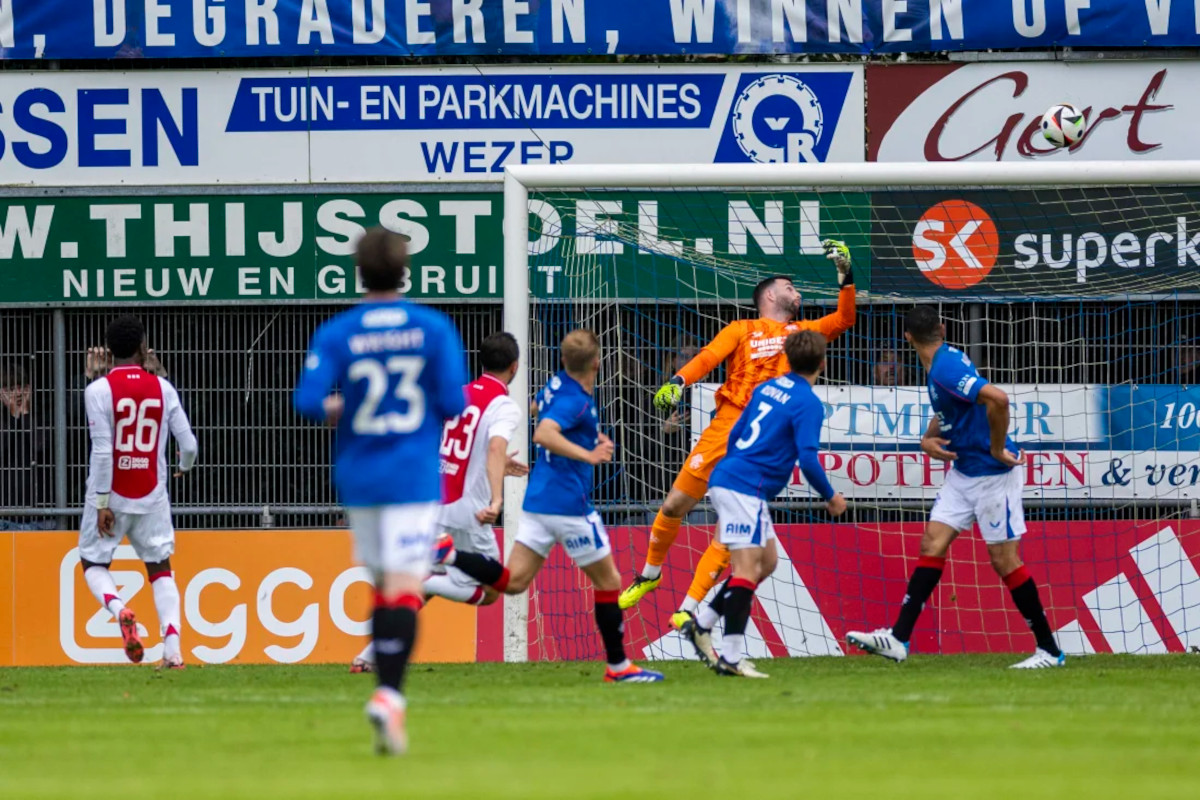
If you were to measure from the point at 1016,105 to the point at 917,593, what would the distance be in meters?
4.76

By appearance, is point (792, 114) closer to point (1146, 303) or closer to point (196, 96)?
point (1146, 303)

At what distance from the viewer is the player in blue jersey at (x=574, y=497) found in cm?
824

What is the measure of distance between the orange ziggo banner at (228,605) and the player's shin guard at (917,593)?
10.2ft

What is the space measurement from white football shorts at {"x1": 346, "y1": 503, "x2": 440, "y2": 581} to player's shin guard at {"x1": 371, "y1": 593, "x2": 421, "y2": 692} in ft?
0.38

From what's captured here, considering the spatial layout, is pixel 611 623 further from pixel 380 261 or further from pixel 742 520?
pixel 380 261

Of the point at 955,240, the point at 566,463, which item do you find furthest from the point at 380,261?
the point at 955,240

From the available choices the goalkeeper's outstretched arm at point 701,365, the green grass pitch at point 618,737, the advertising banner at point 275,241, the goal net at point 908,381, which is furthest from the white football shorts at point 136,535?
the goalkeeper's outstretched arm at point 701,365

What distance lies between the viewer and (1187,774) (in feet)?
16.3

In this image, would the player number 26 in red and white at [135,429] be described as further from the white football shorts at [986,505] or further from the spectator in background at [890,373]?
the spectator in background at [890,373]

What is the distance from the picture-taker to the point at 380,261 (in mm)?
5742

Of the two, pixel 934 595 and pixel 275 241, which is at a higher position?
pixel 275 241

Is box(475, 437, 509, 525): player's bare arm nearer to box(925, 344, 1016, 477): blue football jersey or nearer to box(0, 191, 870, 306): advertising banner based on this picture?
box(925, 344, 1016, 477): blue football jersey

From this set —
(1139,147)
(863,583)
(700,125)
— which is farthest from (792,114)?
(863,583)

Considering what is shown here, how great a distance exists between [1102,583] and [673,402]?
366 cm
